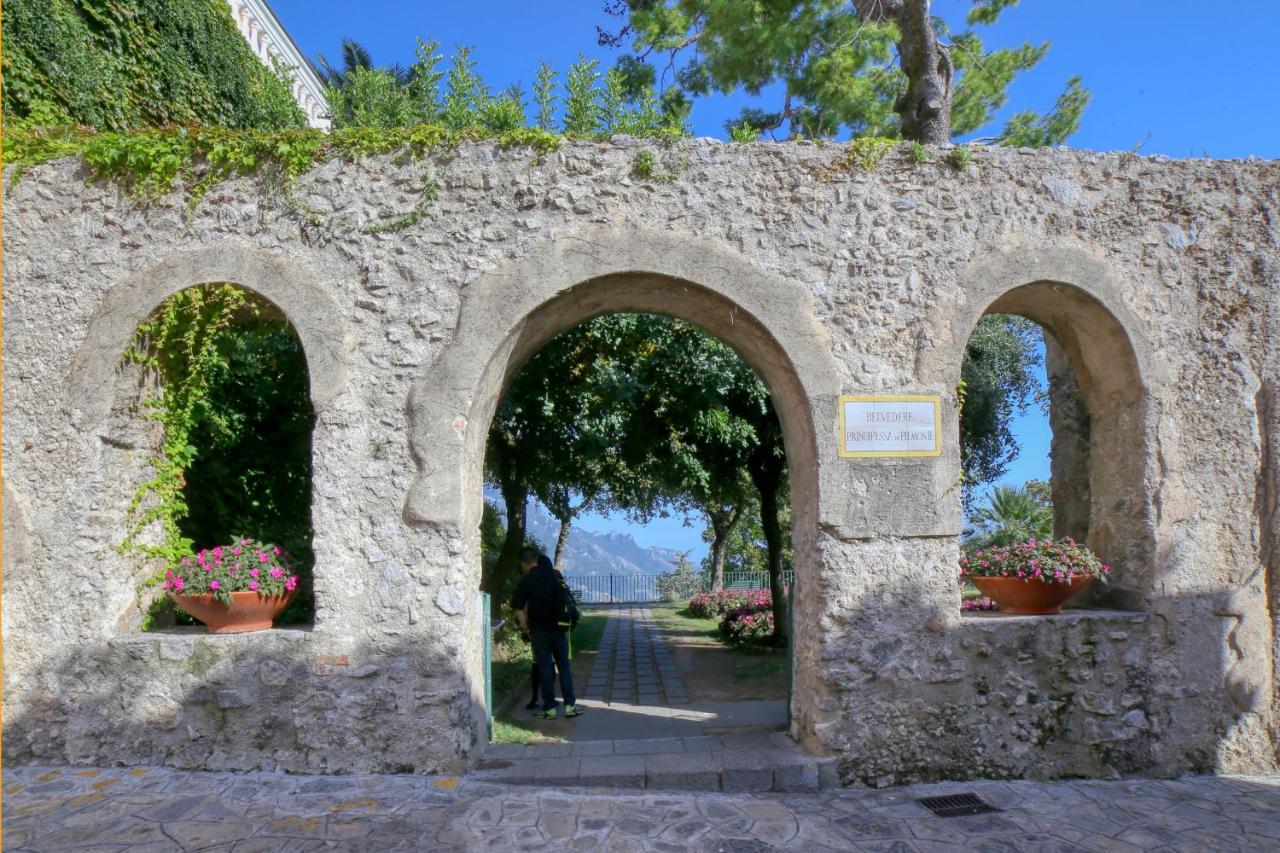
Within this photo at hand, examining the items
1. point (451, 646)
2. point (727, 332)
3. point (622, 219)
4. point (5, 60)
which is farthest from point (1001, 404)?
point (5, 60)

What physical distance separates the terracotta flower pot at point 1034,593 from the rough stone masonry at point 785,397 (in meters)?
0.19

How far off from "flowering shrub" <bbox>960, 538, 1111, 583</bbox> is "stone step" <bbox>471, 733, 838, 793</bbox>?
167 centimetres

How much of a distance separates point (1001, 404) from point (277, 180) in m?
9.10

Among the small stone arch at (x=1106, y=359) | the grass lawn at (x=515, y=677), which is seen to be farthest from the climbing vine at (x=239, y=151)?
the grass lawn at (x=515, y=677)

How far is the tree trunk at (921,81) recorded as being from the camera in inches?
383

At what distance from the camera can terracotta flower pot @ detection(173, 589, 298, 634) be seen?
4.80 metres

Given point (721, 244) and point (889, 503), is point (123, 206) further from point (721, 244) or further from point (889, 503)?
point (889, 503)

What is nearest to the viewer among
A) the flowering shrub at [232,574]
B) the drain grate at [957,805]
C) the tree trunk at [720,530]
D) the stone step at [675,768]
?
the drain grate at [957,805]

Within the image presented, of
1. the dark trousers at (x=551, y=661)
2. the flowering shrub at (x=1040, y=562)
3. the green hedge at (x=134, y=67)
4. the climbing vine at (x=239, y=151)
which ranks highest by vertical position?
the green hedge at (x=134, y=67)

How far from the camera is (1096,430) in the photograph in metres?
5.59

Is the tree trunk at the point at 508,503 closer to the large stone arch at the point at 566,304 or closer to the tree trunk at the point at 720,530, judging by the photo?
the large stone arch at the point at 566,304

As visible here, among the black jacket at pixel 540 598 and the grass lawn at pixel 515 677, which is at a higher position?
the black jacket at pixel 540 598

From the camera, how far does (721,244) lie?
504 centimetres

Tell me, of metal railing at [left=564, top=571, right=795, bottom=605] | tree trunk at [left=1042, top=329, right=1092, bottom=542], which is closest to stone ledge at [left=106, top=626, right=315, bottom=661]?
tree trunk at [left=1042, top=329, right=1092, bottom=542]
